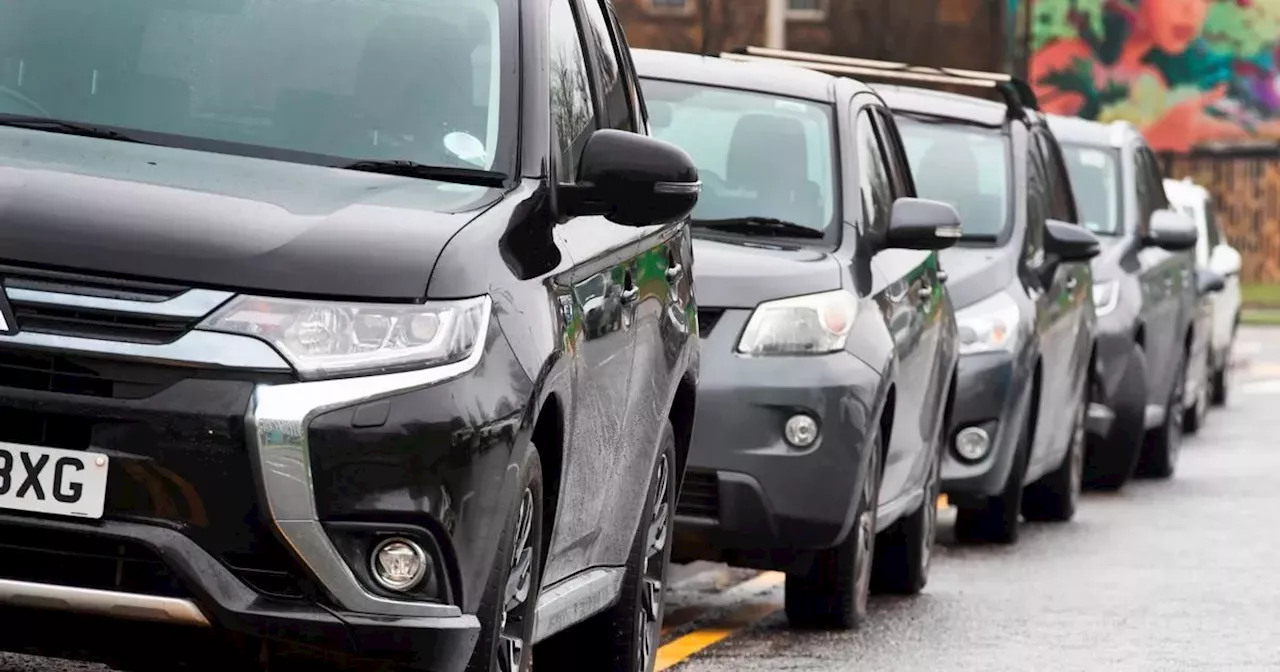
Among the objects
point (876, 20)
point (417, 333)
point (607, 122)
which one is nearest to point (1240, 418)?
point (607, 122)

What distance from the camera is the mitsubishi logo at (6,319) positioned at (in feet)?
17.3

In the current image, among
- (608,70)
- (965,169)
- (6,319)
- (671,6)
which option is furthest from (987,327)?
(671,6)

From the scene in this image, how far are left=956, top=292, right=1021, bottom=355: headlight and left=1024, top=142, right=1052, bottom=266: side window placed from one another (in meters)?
0.63

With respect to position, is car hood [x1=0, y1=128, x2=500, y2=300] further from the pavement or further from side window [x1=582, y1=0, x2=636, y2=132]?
the pavement

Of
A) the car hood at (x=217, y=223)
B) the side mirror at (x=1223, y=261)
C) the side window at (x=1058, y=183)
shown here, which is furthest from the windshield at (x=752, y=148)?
the side mirror at (x=1223, y=261)

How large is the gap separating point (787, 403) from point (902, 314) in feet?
3.95

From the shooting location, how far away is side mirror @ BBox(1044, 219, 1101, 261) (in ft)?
46.6

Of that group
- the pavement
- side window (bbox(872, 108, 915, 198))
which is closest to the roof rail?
side window (bbox(872, 108, 915, 198))

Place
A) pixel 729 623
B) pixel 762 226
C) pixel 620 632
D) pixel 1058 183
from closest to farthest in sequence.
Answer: pixel 620 632 < pixel 729 623 < pixel 762 226 < pixel 1058 183

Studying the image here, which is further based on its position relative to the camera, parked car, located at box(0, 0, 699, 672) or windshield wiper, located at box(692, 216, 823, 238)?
windshield wiper, located at box(692, 216, 823, 238)

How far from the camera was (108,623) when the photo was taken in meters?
5.44

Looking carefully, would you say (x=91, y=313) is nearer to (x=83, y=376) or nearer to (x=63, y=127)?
(x=83, y=376)

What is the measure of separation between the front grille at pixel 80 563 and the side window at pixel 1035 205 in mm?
8816

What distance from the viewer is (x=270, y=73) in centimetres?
641
